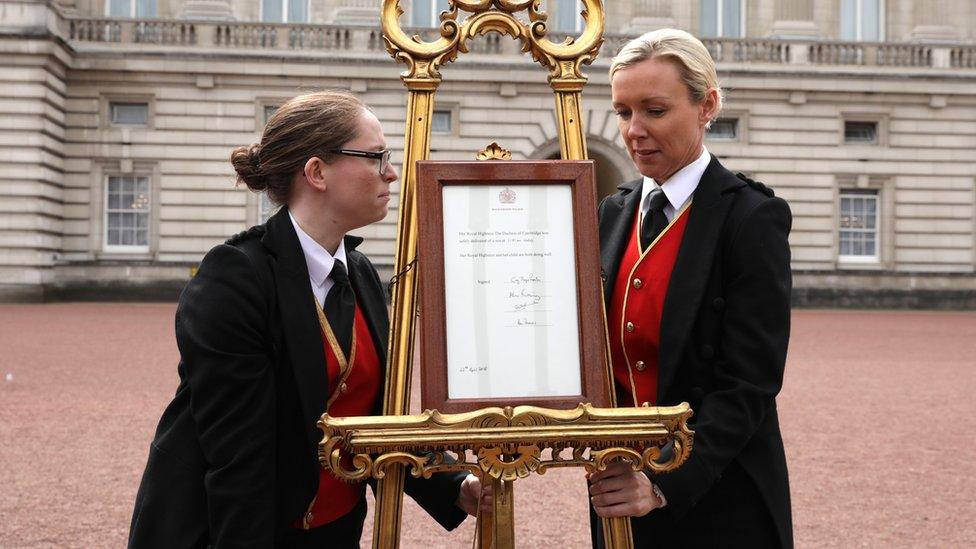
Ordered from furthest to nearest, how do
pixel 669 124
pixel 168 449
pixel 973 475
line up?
pixel 973 475
pixel 669 124
pixel 168 449

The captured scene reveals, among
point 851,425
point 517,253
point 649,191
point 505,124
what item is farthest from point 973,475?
point 505,124

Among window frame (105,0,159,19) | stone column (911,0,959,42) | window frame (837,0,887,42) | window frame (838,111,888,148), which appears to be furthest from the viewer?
window frame (837,0,887,42)

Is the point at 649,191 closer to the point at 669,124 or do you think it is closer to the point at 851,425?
the point at 669,124

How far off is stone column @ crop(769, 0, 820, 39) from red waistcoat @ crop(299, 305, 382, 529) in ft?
79.9

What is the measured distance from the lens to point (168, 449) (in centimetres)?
215

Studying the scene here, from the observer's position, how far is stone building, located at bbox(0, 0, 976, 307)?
2245 cm

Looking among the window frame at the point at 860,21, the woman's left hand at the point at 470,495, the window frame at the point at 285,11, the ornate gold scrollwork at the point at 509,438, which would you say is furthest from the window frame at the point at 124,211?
the ornate gold scrollwork at the point at 509,438

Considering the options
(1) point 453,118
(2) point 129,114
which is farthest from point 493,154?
(2) point 129,114

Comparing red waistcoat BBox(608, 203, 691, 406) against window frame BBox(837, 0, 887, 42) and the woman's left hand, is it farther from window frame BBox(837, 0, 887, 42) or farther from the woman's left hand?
window frame BBox(837, 0, 887, 42)

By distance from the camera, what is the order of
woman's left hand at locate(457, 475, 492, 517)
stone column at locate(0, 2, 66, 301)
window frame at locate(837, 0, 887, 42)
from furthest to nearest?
window frame at locate(837, 0, 887, 42), stone column at locate(0, 2, 66, 301), woman's left hand at locate(457, 475, 492, 517)

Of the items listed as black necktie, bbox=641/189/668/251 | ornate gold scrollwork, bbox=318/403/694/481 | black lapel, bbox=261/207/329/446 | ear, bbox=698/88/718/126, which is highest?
ear, bbox=698/88/718/126

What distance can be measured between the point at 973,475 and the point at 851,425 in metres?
1.57

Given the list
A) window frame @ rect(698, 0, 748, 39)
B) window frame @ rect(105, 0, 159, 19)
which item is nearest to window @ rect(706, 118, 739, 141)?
window frame @ rect(698, 0, 748, 39)
